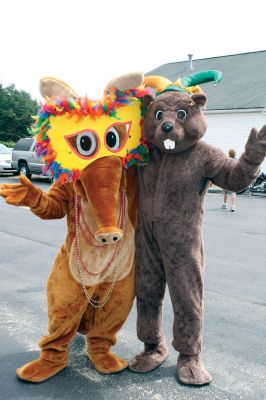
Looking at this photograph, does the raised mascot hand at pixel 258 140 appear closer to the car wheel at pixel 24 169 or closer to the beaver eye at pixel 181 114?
the beaver eye at pixel 181 114

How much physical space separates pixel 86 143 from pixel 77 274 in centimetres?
88

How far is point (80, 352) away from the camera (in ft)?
11.8

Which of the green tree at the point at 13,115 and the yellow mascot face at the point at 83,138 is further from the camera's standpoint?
the green tree at the point at 13,115

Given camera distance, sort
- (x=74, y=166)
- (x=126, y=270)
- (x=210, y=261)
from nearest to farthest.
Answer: (x=74, y=166) < (x=126, y=270) < (x=210, y=261)

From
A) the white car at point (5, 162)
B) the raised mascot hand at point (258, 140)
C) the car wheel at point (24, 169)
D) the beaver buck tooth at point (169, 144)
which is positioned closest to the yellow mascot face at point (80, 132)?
the beaver buck tooth at point (169, 144)

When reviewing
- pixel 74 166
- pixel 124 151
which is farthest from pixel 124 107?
pixel 74 166

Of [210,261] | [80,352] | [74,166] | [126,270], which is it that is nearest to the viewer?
[74,166]

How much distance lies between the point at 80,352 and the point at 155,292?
0.88m

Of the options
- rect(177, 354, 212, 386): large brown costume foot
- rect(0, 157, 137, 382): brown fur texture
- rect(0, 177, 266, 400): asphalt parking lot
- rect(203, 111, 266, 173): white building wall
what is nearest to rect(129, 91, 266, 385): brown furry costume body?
rect(177, 354, 212, 386): large brown costume foot

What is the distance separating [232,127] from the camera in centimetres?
2086

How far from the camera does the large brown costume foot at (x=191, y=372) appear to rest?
3.11 meters

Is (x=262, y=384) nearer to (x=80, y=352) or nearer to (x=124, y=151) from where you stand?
(x=80, y=352)

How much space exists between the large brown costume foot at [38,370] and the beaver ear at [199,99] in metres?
2.03

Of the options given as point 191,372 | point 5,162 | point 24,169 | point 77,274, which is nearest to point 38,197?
point 77,274
